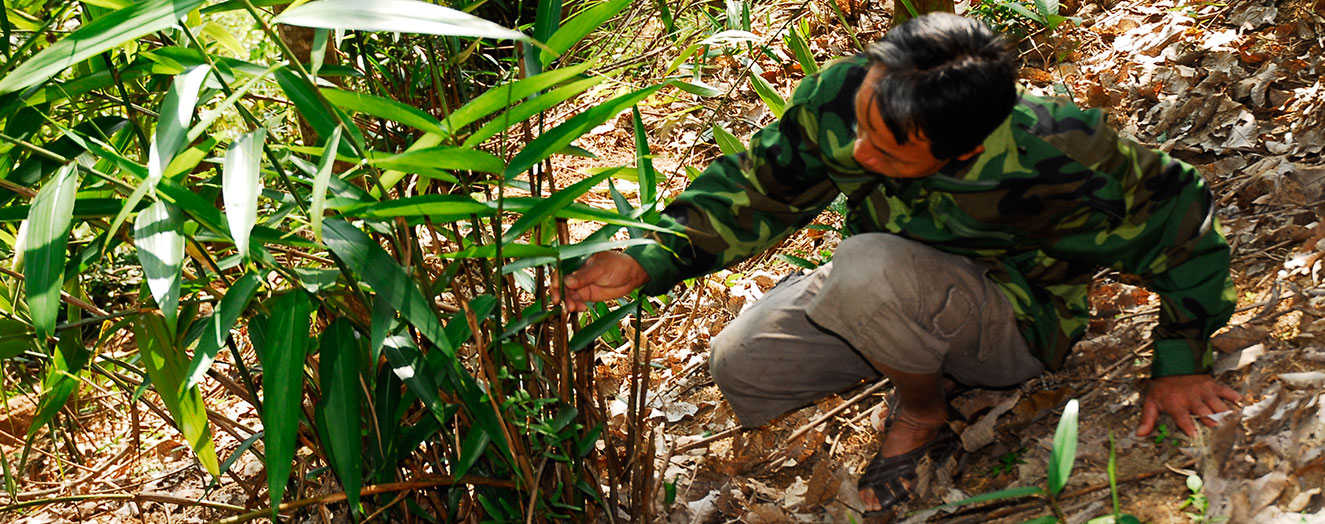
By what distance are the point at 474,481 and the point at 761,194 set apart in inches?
20.8

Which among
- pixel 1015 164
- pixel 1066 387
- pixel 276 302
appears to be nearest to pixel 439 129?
pixel 276 302

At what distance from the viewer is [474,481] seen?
1.18 m

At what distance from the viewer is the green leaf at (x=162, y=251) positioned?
842mm

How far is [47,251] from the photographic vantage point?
87 centimetres

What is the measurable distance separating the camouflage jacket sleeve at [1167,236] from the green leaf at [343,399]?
32.8 inches

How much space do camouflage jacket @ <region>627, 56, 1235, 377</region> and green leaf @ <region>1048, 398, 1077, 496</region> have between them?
0.35 meters

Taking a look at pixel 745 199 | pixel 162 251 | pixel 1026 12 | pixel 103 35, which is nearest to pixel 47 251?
pixel 162 251

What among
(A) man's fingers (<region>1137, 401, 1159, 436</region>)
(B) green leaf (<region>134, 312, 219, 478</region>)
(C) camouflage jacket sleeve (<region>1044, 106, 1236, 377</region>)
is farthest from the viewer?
(A) man's fingers (<region>1137, 401, 1159, 436</region>)

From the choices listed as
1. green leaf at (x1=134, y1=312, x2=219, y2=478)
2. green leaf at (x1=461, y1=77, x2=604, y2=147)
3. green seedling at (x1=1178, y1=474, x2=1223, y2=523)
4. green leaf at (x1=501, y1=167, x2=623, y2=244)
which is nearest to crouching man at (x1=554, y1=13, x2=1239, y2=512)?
green seedling at (x1=1178, y1=474, x2=1223, y2=523)

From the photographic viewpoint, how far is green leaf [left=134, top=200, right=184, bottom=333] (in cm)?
84

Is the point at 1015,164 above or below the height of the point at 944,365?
above

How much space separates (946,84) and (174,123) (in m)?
0.73

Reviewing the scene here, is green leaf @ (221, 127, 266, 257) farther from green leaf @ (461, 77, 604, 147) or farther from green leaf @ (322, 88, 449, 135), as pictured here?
green leaf @ (461, 77, 604, 147)

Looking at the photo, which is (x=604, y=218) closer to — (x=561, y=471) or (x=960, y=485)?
(x=561, y=471)
